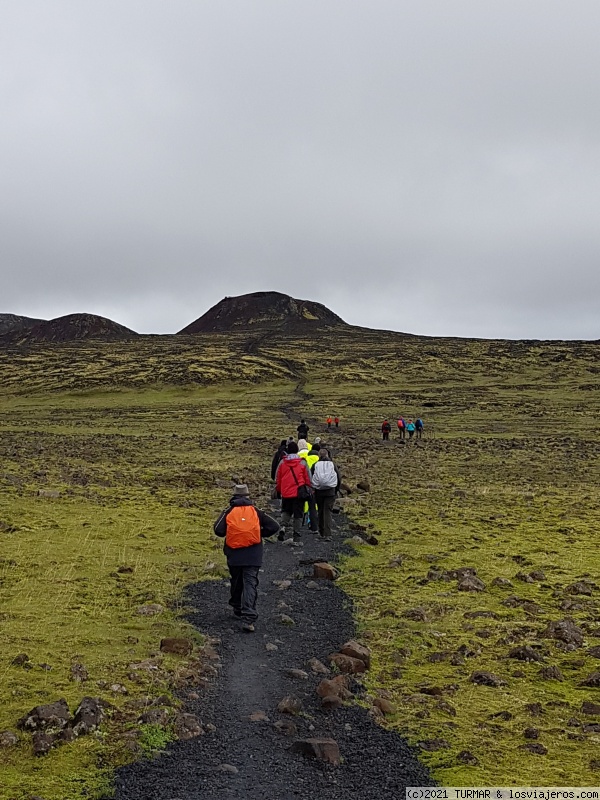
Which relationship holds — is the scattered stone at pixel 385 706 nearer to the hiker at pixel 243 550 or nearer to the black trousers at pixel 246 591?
the hiker at pixel 243 550

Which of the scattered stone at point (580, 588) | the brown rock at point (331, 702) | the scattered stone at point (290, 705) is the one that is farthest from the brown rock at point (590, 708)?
the scattered stone at point (580, 588)

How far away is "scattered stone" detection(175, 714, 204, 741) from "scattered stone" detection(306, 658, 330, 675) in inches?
82.9

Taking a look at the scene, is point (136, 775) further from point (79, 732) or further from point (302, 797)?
point (302, 797)

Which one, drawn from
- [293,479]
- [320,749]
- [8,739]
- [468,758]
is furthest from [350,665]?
[293,479]

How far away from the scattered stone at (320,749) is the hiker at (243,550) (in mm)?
4138

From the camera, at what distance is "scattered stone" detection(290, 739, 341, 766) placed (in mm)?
7148

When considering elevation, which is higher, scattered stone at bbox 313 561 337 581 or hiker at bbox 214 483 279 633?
hiker at bbox 214 483 279 633

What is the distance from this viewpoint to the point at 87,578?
13812 millimetres

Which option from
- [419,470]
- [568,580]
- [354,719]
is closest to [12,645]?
[354,719]

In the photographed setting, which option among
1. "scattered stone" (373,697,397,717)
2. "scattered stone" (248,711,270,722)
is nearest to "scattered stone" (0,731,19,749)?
"scattered stone" (248,711,270,722)

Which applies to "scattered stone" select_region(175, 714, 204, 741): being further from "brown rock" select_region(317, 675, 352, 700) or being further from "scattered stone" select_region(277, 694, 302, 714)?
"brown rock" select_region(317, 675, 352, 700)

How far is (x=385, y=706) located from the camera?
27.3 ft

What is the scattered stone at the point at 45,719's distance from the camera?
7.43 metres

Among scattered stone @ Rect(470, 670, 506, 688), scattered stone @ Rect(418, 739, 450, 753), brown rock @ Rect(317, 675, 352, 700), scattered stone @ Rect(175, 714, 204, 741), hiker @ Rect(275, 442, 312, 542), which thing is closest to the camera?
scattered stone @ Rect(418, 739, 450, 753)
